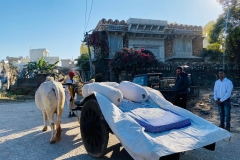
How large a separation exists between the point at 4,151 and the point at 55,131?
1.11m

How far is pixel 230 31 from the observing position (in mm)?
15539

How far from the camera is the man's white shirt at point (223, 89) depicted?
5.49 m

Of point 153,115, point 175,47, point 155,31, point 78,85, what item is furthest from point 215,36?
point 153,115

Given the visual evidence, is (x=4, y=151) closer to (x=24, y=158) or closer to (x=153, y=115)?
(x=24, y=158)

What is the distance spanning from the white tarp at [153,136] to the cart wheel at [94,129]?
28 cm

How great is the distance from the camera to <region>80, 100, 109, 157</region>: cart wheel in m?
3.34

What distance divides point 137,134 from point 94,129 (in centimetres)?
114

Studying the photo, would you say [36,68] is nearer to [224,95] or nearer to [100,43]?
[100,43]

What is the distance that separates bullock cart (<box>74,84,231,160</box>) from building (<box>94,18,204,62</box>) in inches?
513

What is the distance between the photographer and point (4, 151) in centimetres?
417

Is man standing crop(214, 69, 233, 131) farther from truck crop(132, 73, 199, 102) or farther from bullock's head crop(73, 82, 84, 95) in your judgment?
bullock's head crop(73, 82, 84, 95)

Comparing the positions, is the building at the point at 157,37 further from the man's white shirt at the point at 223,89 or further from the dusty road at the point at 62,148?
the dusty road at the point at 62,148

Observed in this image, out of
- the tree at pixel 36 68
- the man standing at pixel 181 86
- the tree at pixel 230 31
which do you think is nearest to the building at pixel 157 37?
the tree at pixel 230 31

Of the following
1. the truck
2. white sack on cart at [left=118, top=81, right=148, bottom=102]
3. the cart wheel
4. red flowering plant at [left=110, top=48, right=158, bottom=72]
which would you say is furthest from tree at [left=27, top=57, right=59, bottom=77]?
white sack on cart at [left=118, top=81, right=148, bottom=102]
